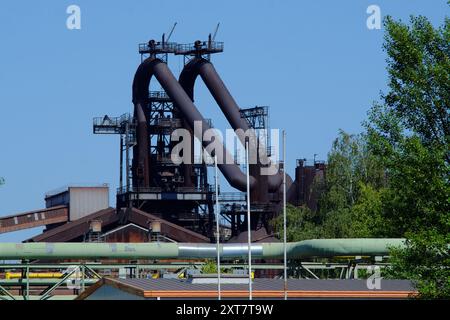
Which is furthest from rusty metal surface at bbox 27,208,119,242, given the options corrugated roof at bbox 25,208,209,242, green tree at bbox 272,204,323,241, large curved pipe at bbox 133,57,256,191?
green tree at bbox 272,204,323,241

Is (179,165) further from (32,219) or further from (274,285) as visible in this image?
(274,285)

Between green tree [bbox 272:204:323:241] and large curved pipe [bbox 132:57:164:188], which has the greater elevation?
large curved pipe [bbox 132:57:164:188]

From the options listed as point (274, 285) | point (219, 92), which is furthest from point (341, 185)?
point (274, 285)

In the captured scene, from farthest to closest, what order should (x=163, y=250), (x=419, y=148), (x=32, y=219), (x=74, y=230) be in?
(x=32, y=219) → (x=74, y=230) → (x=163, y=250) → (x=419, y=148)

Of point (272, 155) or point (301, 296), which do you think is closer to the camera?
point (301, 296)

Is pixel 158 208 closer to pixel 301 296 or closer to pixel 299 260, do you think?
pixel 299 260

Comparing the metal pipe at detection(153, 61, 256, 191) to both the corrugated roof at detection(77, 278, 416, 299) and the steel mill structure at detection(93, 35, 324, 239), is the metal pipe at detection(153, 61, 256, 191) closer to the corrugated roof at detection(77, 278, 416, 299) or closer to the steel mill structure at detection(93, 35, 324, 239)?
the steel mill structure at detection(93, 35, 324, 239)

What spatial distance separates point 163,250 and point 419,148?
2706 centimetres

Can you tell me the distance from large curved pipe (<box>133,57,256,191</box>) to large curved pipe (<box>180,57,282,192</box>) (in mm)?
2079

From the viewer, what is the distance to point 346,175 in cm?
8231

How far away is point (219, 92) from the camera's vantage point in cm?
9406

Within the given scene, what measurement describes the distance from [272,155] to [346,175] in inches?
560

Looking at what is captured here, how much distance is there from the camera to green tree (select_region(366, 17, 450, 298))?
28953 mm

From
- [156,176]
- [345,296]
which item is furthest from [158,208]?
[345,296]
